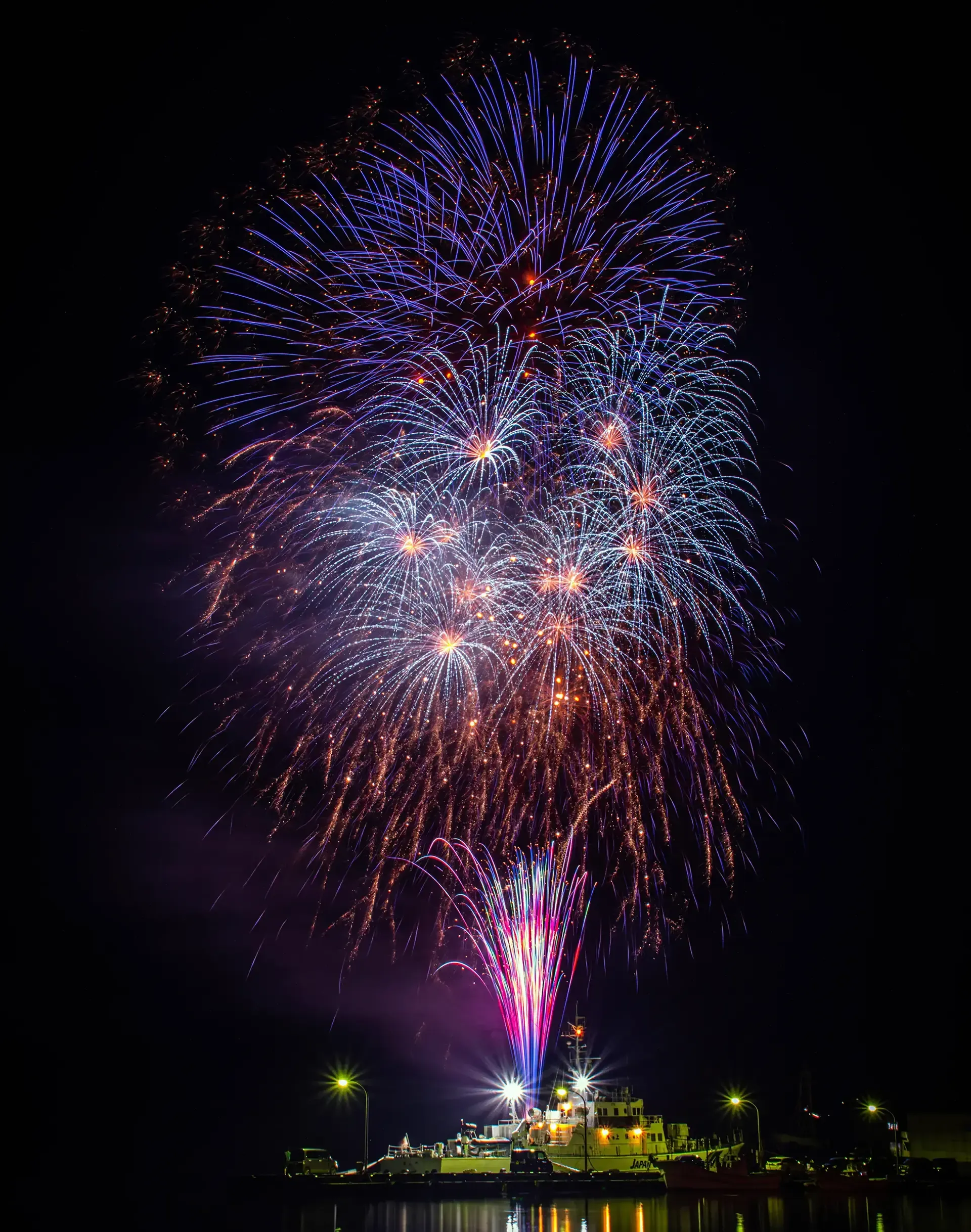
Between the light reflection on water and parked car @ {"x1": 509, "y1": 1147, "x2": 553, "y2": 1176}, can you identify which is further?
parked car @ {"x1": 509, "y1": 1147, "x2": 553, "y2": 1176}

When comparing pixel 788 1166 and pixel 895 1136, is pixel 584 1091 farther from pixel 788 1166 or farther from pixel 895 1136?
pixel 895 1136

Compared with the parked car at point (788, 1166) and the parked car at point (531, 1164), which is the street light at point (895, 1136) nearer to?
the parked car at point (788, 1166)

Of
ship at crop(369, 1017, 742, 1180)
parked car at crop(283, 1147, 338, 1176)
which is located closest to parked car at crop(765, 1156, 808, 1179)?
ship at crop(369, 1017, 742, 1180)

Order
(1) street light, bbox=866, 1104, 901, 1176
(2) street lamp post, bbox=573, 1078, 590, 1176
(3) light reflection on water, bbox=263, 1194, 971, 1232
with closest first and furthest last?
(3) light reflection on water, bbox=263, 1194, 971, 1232 → (2) street lamp post, bbox=573, 1078, 590, 1176 → (1) street light, bbox=866, 1104, 901, 1176

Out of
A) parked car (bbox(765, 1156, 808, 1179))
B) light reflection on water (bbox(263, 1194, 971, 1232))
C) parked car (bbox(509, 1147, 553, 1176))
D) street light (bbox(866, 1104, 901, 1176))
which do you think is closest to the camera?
light reflection on water (bbox(263, 1194, 971, 1232))

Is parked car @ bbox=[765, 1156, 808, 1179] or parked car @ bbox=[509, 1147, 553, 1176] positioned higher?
parked car @ bbox=[509, 1147, 553, 1176]

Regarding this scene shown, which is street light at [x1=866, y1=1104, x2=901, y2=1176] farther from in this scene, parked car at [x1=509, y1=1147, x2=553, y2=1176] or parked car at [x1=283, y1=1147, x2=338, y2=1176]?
parked car at [x1=283, y1=1147, x2=338, y2=1176]

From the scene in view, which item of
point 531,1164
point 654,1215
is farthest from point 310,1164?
point 654,1215
